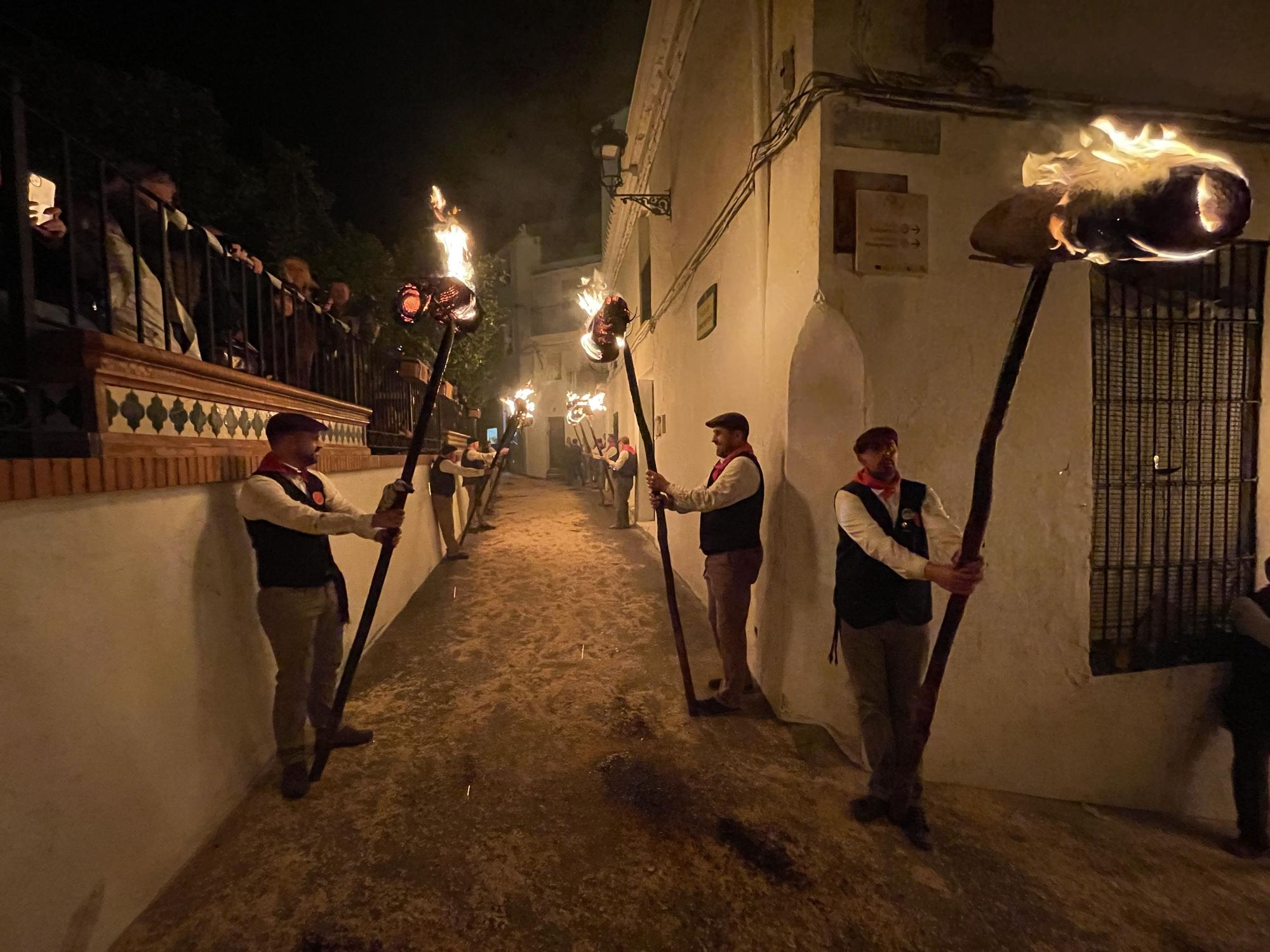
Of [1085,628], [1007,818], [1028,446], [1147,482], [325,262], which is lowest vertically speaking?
[1007,818]

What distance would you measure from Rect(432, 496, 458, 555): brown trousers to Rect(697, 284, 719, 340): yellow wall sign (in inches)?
175

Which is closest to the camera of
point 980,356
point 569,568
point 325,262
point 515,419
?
point 980,356

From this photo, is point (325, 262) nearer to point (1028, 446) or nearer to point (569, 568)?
point (569, 568)

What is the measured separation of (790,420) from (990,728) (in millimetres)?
2393

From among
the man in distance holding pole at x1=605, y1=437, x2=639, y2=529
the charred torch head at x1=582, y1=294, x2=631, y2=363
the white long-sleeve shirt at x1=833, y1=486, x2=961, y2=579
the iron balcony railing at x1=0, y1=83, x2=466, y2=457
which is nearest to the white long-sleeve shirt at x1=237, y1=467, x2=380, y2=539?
the iron balcony railing at x1=0, y1=83, x2=466, y2=457

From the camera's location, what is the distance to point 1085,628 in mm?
3469

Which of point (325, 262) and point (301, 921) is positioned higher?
point (325, 262)

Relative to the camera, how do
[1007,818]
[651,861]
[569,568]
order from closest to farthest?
1. [651,861]
2. [1007,818]
3. [569,568]

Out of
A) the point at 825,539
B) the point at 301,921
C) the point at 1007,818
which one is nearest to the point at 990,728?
the point at 1007,818

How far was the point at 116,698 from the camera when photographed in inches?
79.0

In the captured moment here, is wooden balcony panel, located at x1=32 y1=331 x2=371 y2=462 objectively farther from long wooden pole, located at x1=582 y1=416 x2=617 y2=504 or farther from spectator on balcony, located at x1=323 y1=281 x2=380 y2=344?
long wooden pole, located at x1=582 y1=416 x2=617 y2=504

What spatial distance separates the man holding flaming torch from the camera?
3.57 metres

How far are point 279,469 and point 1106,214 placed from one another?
3751mm

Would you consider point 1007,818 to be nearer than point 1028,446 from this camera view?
Yes
